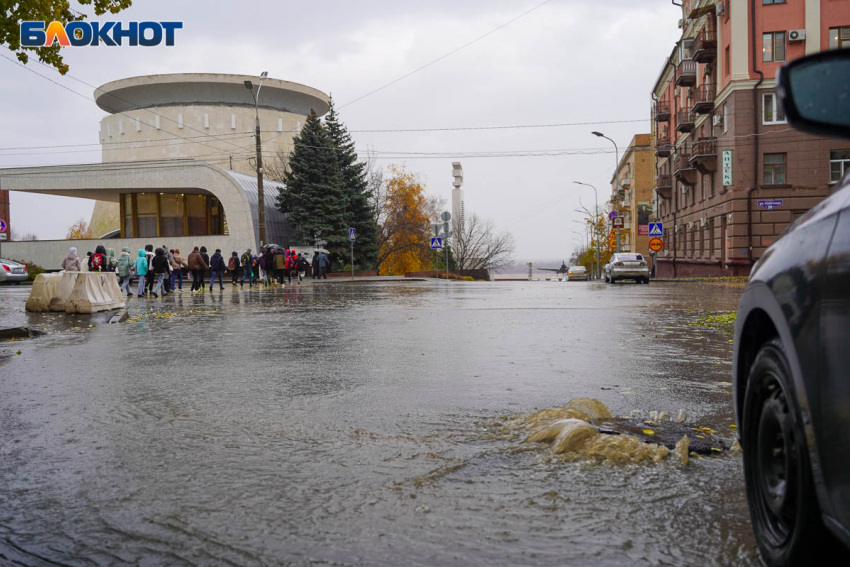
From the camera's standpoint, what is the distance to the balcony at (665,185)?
182 ft

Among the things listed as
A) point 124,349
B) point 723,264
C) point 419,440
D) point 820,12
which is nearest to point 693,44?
point 820,12

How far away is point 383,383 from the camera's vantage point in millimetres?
6914

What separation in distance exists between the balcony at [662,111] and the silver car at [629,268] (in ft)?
70.6

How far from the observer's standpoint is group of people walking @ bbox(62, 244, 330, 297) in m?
24.9

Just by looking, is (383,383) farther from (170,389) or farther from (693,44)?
(693,44)

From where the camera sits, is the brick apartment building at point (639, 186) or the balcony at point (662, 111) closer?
the balcony at point (662, 111)

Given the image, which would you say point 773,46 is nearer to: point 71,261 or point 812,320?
point 71,261

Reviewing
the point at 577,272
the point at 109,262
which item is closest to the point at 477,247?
the point at 577,272

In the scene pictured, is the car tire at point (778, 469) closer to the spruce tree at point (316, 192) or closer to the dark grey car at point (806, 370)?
the dark grey car at point (806, 370)

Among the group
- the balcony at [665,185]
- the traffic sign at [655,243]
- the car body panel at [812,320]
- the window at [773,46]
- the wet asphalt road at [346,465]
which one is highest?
the window at [773,46]

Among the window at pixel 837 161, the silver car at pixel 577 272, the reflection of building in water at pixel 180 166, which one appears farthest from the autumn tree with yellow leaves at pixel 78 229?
the window at pixel 837 161

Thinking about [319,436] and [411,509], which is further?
[319,436]

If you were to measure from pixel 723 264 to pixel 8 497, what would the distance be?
40.1m

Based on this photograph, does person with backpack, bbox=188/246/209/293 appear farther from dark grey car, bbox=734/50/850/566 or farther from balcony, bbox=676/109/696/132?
balcony, bbox=676/109/696/132
